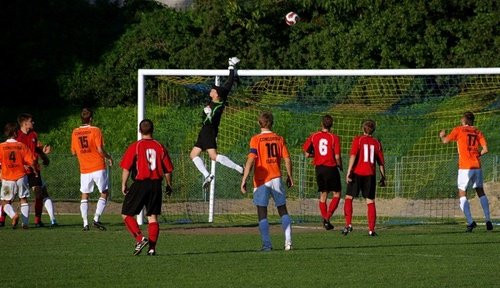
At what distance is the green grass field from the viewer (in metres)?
12.6

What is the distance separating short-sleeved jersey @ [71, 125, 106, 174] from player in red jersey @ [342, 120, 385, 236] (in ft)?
14.0

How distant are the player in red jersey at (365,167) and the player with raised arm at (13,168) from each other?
5.65 m

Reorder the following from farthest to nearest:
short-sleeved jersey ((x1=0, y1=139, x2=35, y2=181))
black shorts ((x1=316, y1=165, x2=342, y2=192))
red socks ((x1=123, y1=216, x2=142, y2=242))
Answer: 1. short-sleeved jersey ((x1=0, y1=139, x2=35, y2=181))
2. black shorts ((x1=316, y1=165, x2=342, y2=192))
3. red socks ((x1=123, y1=216, x2=142, y2=242))

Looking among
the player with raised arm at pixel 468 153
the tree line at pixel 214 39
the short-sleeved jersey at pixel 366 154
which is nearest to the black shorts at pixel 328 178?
the short-sleeved jersey at pixel 366 154

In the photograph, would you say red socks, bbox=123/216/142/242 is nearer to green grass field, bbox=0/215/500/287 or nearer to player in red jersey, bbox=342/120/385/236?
green grass field, bbox=0/215/500/287

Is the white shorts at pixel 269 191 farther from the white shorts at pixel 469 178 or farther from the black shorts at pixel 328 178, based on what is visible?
the white shorts at pixel 469 178

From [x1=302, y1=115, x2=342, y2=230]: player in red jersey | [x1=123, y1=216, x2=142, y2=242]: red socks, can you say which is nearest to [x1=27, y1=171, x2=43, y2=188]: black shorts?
[x1=302, y1=115, x2=342, y2=230]: player in red jersey

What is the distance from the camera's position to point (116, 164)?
113 ft

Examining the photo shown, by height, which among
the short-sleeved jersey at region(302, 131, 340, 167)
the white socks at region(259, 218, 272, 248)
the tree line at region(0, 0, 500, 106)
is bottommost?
the white socks at region(259, 218, 272, 248)

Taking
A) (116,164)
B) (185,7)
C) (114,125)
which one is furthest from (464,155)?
(185,7)

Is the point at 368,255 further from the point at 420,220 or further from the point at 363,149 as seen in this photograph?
the point at 420,220

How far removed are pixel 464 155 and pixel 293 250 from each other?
5.56 metres

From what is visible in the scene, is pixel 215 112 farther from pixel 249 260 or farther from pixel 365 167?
pixel 249 260

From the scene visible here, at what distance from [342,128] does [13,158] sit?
11023 mm
